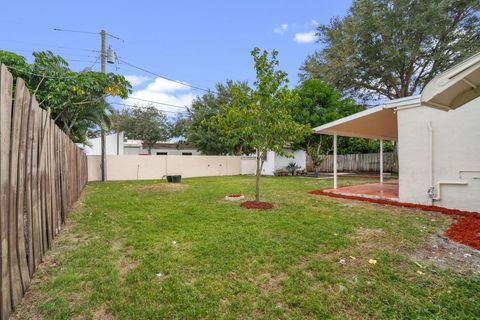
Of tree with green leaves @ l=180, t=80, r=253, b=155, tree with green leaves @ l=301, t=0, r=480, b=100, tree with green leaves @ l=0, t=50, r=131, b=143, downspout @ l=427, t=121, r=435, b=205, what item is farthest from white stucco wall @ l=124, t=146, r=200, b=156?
downspout @ l=427, t=121, r=435, b=205

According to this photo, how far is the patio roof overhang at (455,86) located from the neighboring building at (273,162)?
550 inches

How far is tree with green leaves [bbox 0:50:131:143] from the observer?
870cm

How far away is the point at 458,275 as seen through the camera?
2818 mm

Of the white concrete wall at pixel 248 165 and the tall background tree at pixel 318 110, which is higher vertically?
the tall background tree at pixel 318 110

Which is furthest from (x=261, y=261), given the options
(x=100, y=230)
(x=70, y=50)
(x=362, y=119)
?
(x=70, y=50)

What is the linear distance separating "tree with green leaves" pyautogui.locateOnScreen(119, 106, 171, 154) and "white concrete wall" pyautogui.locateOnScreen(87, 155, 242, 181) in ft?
49.1

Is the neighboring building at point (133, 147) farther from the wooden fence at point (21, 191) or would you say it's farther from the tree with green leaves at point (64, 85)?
the wooden fence at point (21, 191)

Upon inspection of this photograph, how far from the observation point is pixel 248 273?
9.32 feet

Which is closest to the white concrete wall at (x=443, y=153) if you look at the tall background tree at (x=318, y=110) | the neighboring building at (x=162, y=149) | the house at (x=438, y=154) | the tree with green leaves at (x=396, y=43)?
the house at (x=438, y=154)

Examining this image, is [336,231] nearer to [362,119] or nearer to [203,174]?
[362,119]

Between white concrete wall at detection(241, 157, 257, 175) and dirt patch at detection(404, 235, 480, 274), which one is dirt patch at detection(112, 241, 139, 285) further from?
white concrete wall at detection(241, 157, 257, 175)

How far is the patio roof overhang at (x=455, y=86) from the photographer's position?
2648 millimetres

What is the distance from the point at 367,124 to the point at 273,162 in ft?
31.1

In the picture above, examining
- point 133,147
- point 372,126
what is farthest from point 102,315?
point 133,147
